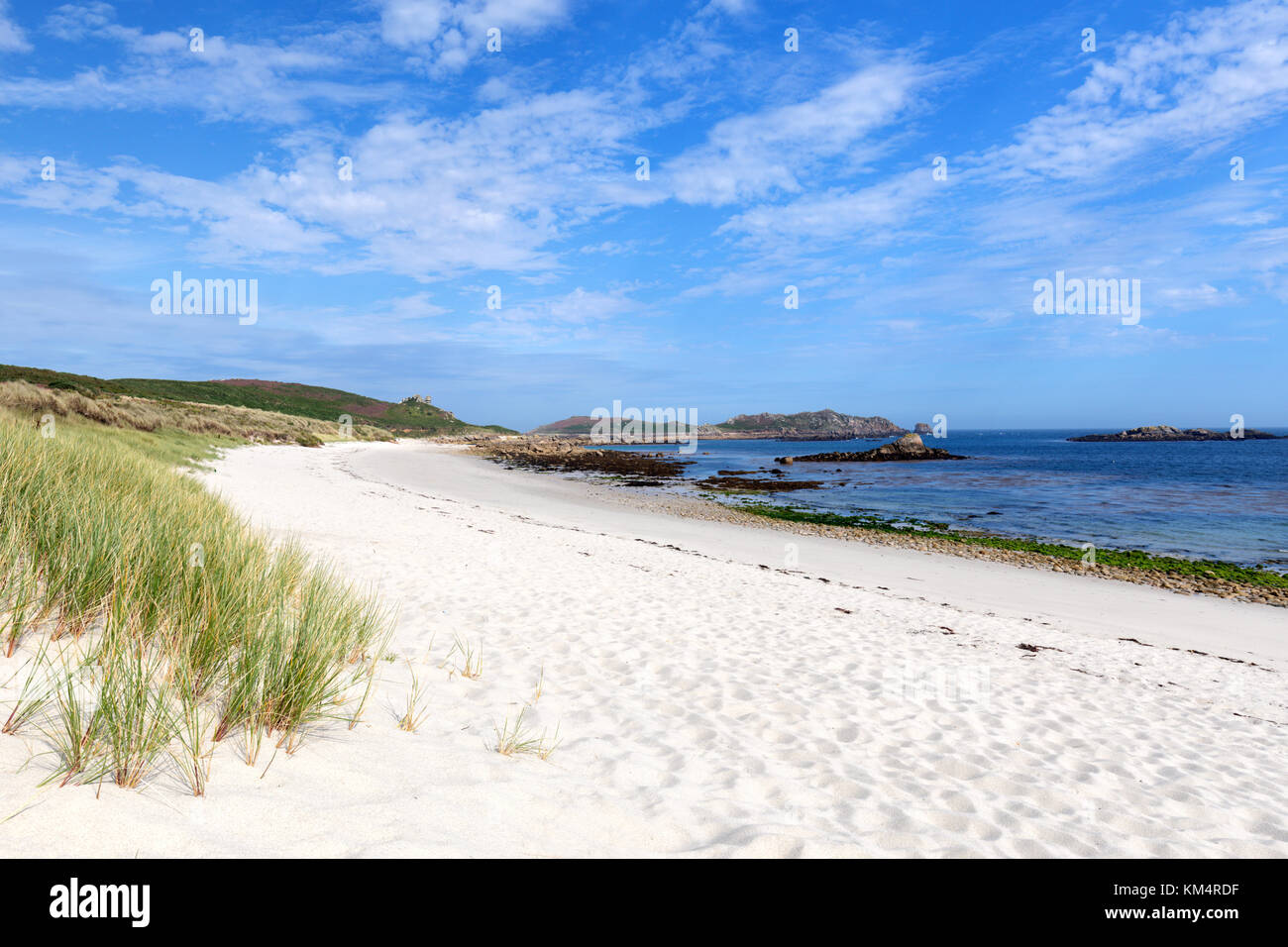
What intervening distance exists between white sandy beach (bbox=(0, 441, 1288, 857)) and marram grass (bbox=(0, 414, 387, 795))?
7.1 inches

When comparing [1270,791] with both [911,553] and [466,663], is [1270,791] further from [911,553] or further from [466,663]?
[911,553]

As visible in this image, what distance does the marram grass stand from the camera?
281 cm

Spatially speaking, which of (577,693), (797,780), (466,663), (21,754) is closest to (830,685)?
(797,780)

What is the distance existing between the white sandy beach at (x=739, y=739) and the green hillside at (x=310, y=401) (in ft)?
309

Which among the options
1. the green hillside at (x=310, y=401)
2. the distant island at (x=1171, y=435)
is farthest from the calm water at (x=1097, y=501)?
the green hillside at (x=310, y=401)

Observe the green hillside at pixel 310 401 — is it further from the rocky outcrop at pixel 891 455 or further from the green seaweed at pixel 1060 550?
the green seaweed at pixel 1060 550

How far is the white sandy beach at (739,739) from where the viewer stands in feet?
9.48

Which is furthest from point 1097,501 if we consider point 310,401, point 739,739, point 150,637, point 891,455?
point 310,401

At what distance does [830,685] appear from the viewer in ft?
20.3

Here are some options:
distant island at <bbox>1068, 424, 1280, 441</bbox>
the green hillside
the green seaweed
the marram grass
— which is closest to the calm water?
the green seaweed

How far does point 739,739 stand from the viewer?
4793mm

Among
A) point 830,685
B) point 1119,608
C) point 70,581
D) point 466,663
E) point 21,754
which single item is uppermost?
point 70,581

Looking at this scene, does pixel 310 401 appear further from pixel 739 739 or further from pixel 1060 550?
pixel 739 739
